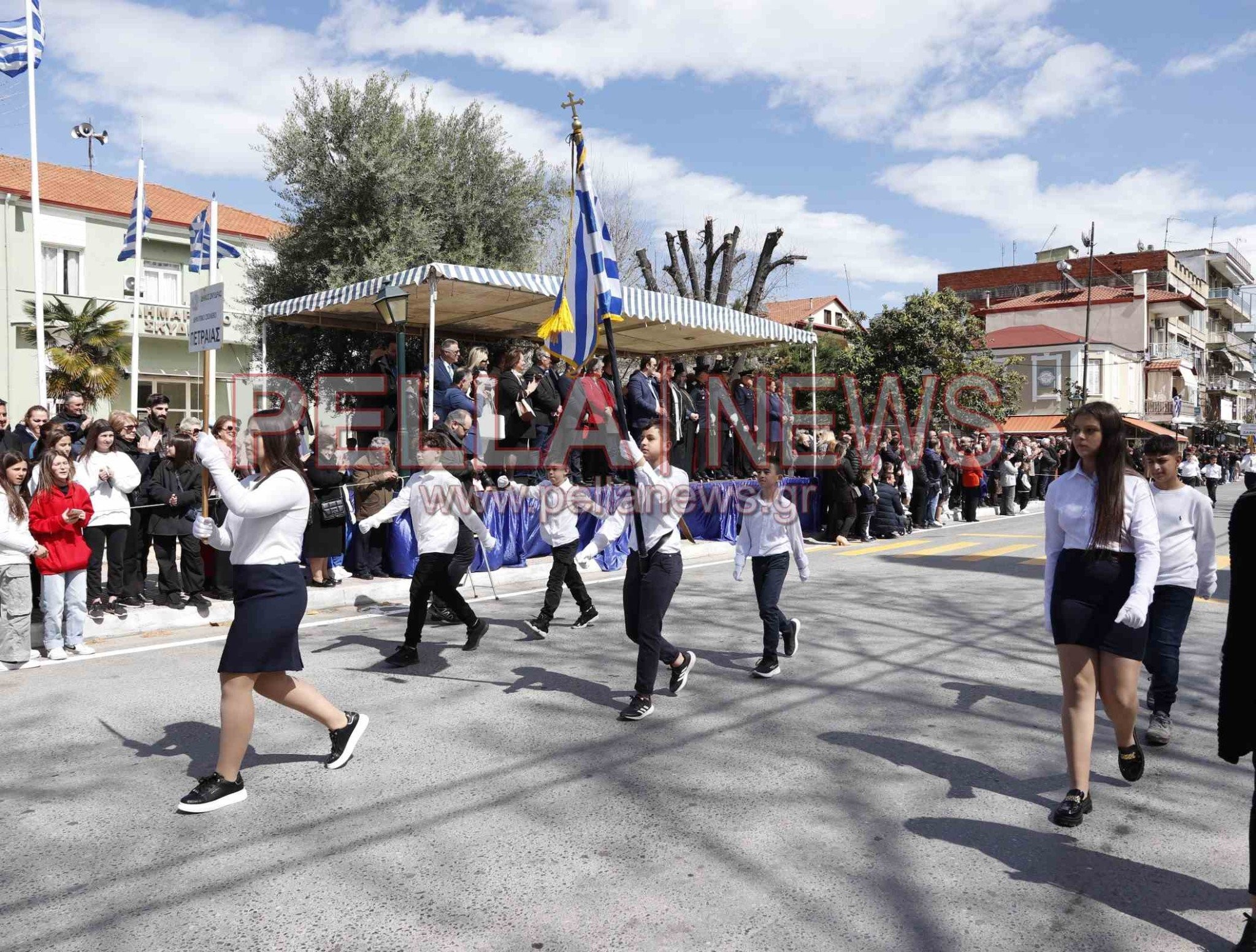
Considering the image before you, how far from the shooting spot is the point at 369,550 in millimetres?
10602

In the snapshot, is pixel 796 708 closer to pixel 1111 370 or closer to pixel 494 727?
pixel 494 727

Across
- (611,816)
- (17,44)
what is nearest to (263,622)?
(611,816)

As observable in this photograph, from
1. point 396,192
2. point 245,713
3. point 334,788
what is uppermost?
point 396,192

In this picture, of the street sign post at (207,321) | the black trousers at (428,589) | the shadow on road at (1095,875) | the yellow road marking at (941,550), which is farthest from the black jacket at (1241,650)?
the yellow road marking at (941,550)

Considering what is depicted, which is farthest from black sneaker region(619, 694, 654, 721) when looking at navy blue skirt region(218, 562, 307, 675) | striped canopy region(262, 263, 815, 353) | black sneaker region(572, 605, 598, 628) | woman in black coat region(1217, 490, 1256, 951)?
striped canopy region(262, 263, 815, 353)

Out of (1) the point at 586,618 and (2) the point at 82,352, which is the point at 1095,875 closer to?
(1) the point at 586,618

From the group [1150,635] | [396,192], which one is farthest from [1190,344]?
[1150,635]

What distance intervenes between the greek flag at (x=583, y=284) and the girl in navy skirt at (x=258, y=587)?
239cm

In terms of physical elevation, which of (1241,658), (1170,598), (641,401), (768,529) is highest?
(641,401)

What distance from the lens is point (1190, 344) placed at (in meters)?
71.6

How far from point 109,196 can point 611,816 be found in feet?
112

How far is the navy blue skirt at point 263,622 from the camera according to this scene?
428 cm

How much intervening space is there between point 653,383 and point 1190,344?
71.3m

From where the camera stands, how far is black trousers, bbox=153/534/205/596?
891 centimetres
